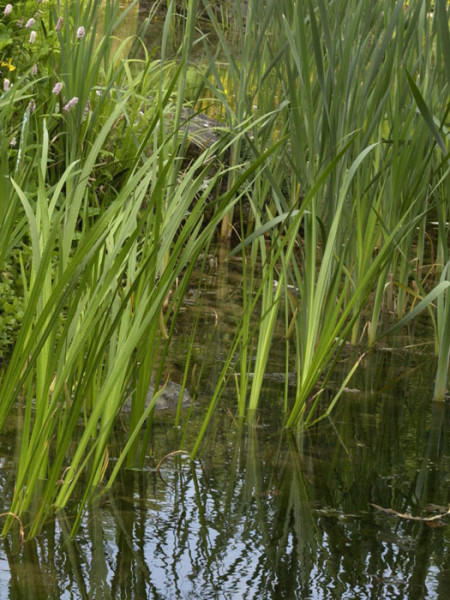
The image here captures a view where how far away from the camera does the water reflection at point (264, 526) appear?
5.26 ft

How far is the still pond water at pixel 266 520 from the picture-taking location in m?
1.61

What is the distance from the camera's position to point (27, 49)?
3.66 metres

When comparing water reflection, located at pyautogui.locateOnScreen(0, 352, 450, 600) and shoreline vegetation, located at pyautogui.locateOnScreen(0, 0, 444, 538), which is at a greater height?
shoreline vegetation, located at pyautogui.locateOnScreen(0, 0, 444, 538)

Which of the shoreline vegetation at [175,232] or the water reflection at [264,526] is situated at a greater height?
the shoreline vegetation at [175,232]

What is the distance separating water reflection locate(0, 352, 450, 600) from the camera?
1.60 meters

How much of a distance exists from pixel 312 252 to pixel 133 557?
1.05 metres

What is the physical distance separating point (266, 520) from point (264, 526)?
3 cm

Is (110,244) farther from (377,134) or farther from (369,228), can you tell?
(377,134)

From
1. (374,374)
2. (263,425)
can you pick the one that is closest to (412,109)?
(374,374)

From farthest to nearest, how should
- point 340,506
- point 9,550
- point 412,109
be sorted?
point 412,109
point 340,506
point 9,550

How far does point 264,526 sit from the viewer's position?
1847 millimetres

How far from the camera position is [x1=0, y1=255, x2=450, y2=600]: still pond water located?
1.61m

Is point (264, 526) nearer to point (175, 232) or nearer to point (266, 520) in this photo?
point (266, 520)

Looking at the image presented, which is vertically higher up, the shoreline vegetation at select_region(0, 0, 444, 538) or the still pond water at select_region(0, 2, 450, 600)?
the shoreline vegetation at select_region(0, 0, 444, 538)
